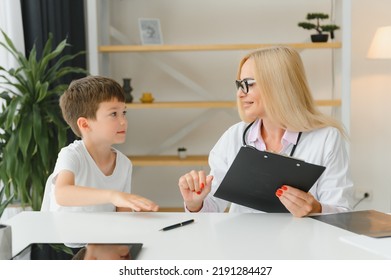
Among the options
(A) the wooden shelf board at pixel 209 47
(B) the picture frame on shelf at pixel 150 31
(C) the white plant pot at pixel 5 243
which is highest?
(B) the picture frame on shelf at pixel 150 31

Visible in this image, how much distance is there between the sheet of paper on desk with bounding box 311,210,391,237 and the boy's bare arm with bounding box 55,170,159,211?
0.48 meters

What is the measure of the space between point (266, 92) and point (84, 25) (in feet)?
7.73

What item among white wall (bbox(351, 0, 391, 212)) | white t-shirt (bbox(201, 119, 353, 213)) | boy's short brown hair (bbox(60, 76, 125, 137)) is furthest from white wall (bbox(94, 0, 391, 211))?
white t-shirt (bbox(201, 119, 353, 213))

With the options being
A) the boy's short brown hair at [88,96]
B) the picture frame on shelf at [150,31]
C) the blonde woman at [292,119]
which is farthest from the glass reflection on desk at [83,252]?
the picture frame on shelf at [150,31]

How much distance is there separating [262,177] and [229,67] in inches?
99.3

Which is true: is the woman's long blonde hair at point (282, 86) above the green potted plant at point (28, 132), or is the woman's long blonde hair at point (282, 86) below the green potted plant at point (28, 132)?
above

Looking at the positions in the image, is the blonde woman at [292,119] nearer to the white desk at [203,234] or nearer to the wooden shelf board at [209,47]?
the white desk at [203,234]

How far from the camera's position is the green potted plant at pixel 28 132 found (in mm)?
2953

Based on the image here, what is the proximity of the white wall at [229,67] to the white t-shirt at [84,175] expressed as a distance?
1897 millimetres

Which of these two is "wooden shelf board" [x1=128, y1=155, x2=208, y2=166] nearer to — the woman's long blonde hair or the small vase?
the small vase

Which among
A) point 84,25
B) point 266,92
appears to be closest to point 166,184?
point 84,25

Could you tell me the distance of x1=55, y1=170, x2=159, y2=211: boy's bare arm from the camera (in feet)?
5.34

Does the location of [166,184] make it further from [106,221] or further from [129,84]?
[106,221]

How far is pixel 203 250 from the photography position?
1.31 metres
